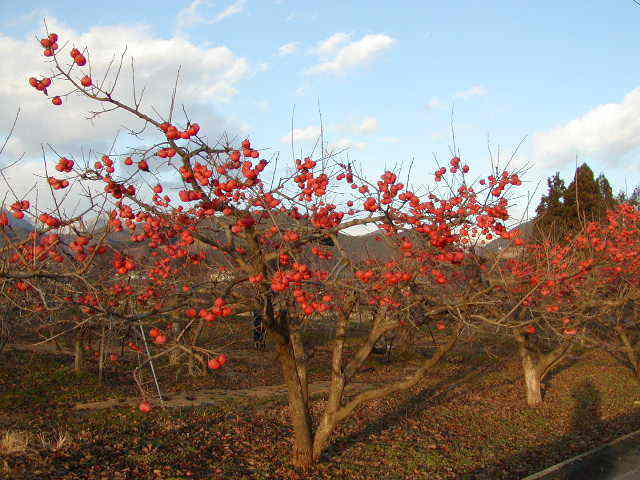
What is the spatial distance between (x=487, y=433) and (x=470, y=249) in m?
3.98

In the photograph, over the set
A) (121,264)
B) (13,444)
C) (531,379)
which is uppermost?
(121,264)

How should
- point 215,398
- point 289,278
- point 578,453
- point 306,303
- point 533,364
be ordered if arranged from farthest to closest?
1. point 533,364
2. point 215,398
3. point 578,453
4. point 306,303
5. point 289,278

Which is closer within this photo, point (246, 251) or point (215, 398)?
point (246, 251)

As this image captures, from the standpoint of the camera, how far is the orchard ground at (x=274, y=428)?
20.5ft

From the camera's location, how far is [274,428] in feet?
26.8

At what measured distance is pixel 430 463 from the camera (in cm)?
692

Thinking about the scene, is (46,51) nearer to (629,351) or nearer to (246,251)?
(246,251)

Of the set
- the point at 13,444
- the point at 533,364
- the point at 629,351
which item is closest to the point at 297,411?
the point at 13,444

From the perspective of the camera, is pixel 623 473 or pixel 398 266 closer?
pixel 398 266

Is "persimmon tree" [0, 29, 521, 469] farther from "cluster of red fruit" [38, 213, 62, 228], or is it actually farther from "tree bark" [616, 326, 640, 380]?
"tree bark" [616, 326, 640, 380]

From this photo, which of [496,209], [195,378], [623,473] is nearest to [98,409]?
[195,378]

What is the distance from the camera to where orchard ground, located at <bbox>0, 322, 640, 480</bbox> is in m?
6.25

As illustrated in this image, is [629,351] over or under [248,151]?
under

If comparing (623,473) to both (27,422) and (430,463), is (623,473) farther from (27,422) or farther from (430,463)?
(27,422)
